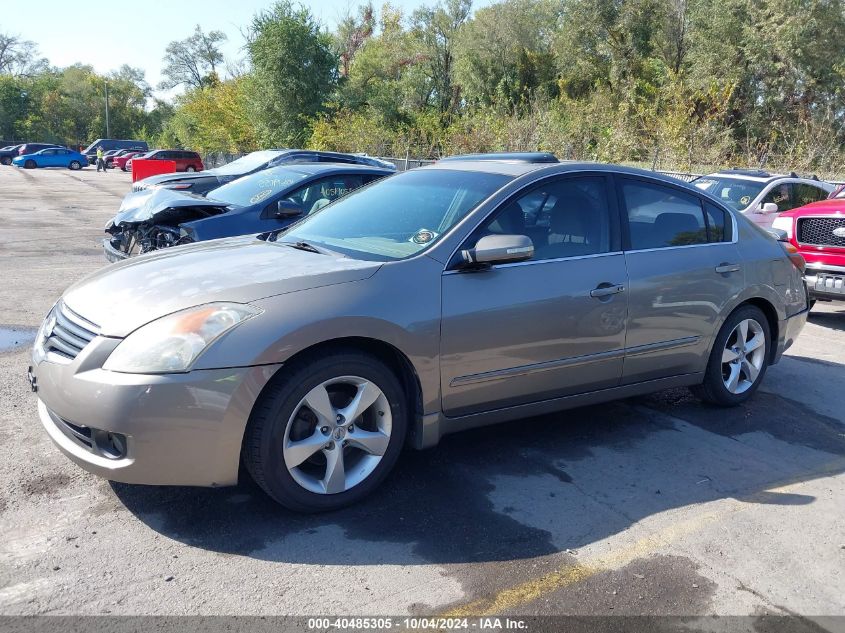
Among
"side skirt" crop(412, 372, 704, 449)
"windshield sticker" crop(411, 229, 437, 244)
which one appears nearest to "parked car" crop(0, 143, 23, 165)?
"windshield sticker" crop(411, 229, 437, 244)

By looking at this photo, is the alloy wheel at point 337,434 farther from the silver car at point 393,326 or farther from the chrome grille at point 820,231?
the chrome grille at point 820,231

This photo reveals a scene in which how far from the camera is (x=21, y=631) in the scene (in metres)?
2.59

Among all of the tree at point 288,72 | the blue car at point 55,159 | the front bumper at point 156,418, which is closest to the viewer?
the front bumper at point 156,418

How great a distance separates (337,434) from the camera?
3.51 m

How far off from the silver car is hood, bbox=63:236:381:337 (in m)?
0.02

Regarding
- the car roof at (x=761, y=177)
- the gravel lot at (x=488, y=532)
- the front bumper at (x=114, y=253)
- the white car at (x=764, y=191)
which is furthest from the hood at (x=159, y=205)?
the car roof at (x=761, y=177)

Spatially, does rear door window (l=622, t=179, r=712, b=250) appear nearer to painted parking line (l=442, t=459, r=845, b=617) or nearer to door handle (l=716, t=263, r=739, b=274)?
door handle (l=716, t=263, r=739, b=274)

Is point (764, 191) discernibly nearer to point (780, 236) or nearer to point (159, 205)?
point (780, 236)

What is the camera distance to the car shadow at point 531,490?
3319mm

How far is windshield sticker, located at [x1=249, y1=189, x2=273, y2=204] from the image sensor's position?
809cm

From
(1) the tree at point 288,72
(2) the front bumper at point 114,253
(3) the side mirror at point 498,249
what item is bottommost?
(2) the front bumper at point 114,253

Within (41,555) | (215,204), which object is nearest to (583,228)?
(41,555)

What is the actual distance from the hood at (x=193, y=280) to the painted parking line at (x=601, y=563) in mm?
1594

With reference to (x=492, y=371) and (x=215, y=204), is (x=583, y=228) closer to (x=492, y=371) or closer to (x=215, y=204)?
(x=492, y=371)
